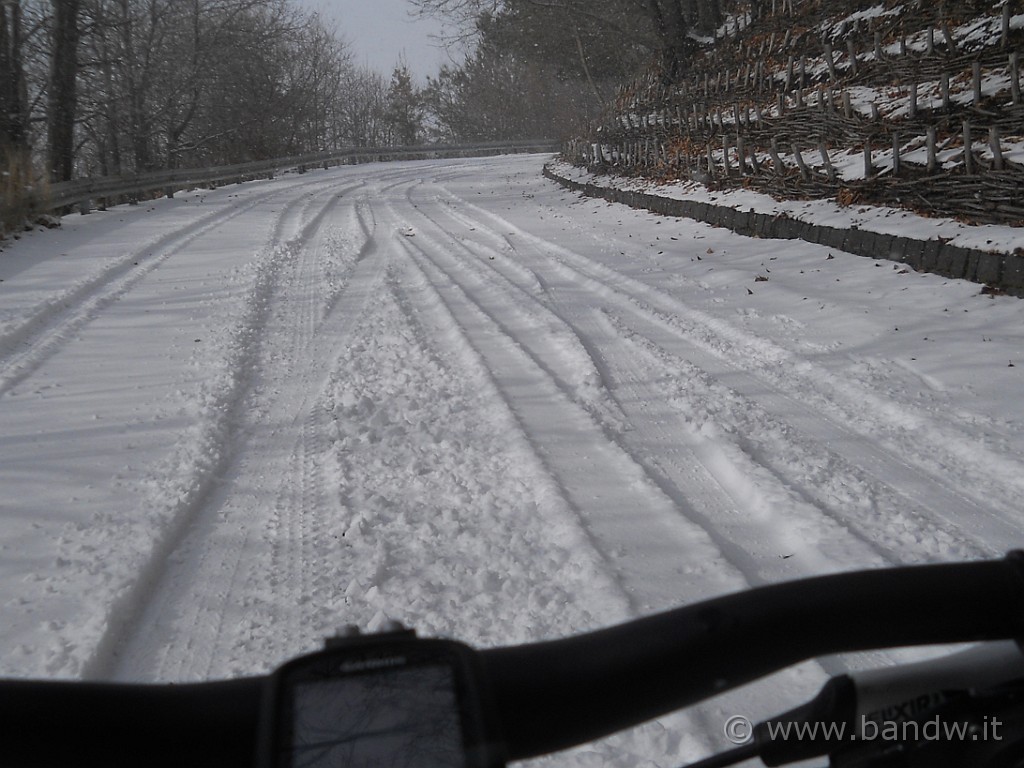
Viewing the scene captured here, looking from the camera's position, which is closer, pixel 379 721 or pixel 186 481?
pixel 379 721

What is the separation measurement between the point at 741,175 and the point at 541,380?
9.74 meters

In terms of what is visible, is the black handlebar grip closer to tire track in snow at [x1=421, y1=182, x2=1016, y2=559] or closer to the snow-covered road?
the snow-covered road

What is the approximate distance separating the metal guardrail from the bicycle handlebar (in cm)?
1844

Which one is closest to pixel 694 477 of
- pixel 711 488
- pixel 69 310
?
pixel 711 488

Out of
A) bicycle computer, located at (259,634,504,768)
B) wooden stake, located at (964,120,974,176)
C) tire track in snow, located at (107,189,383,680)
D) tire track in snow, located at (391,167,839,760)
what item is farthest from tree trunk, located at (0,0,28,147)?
bicycle computer, located at (259,634,504,768)

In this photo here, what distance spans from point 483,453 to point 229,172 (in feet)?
89.7

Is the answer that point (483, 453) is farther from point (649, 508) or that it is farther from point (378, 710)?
point (378, 710)

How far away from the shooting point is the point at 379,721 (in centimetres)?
104

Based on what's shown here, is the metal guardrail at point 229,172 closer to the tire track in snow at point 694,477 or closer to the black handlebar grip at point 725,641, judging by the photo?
the tire track in snow at point 694,477

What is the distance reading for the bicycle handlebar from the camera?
3.61 feet

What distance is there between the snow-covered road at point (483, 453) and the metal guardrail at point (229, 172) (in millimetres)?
9391

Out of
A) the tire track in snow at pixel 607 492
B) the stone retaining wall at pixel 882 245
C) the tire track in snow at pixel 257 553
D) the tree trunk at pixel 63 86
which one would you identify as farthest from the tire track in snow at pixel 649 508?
the tree trunk at pixel 63 86

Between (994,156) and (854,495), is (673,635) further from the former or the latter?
(994,156)

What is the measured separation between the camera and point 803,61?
53.5 ft
